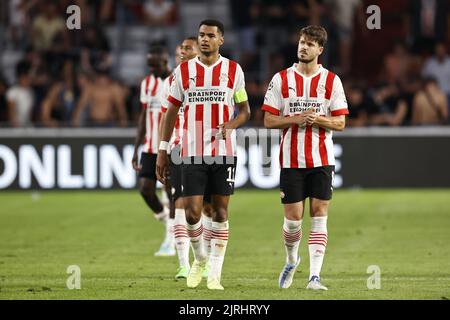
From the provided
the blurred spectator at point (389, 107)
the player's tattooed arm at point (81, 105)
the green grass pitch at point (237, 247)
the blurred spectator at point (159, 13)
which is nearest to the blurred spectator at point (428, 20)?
the blurred spectator at point (389, 107)

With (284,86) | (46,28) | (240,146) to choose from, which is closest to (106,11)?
(46,28)

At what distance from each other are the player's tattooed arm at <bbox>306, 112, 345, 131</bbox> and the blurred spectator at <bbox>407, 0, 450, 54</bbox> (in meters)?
15.3

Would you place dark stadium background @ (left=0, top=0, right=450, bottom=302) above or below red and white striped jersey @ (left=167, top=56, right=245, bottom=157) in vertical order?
below

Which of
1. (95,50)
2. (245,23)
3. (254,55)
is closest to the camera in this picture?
(95,50)

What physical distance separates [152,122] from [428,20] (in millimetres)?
14465

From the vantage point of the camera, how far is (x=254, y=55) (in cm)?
2559

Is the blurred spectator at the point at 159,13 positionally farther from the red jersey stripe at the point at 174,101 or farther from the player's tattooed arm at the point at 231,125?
the player's tattooed arm at the point at 231,125

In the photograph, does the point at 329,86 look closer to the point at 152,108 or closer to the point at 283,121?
the point at 283,121

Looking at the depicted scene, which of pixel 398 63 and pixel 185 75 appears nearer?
pixel 185 75

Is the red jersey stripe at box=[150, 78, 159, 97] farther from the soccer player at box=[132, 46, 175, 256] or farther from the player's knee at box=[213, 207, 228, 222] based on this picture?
the player's knee at box=[213, 207, 228, 222]

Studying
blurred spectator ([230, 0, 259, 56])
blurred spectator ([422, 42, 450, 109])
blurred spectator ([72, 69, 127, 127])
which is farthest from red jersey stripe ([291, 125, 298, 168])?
blurred spectator ([230, 0, 259, 56])

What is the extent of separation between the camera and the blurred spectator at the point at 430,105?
75.6 feet

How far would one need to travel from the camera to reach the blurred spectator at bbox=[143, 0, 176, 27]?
26.7 m
